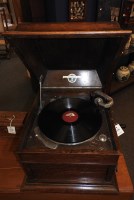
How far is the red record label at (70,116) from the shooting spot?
2.74 ft

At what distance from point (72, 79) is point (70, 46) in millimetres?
190

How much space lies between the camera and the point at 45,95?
102 centimetres

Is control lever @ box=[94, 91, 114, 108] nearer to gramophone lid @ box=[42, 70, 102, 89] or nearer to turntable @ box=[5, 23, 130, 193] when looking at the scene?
turntable @ box=[5, 23, 130, 193]

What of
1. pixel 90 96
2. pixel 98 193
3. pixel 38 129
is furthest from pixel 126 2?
pixel 98 193

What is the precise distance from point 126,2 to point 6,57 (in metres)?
2.31

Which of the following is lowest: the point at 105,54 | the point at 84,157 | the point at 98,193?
the point at 98,193

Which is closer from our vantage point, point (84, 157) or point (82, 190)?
point (84, 157)

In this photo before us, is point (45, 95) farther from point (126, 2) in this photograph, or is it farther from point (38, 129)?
point (126, 2)

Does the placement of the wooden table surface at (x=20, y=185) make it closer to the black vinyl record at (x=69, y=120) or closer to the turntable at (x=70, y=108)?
the turntable at (x=70, y=108)

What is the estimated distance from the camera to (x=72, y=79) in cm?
102

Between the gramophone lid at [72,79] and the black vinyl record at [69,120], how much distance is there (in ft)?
0.34

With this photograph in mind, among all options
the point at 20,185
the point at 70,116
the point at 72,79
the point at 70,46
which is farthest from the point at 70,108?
the point at 20,185

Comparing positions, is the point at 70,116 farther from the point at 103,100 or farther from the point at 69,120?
the point at 103,100

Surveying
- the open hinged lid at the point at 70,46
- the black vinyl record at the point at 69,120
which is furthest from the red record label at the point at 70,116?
the open hinged lid at the point at 70,46
